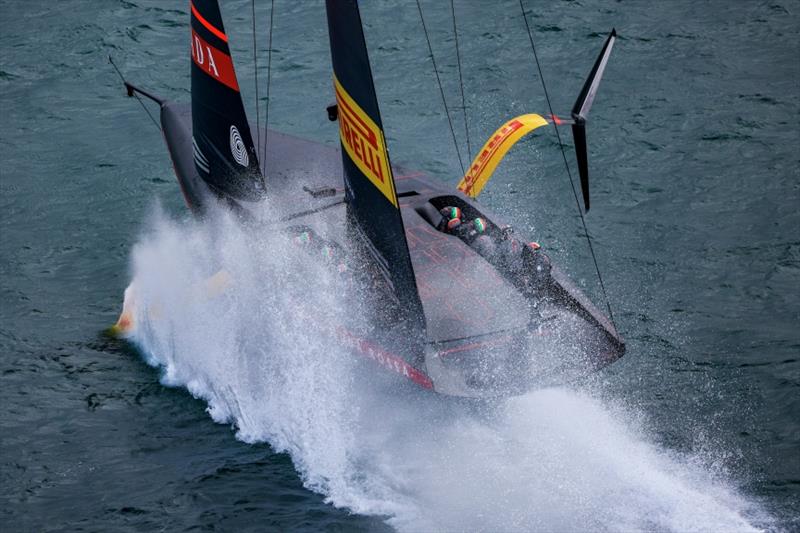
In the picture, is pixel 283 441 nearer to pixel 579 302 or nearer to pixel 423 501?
pixel 423 501

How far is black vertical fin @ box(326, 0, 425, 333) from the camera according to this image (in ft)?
39.0

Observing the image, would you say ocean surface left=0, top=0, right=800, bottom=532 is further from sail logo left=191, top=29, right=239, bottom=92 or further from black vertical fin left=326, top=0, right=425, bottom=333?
sail logo left=191, top=29, right=239, bottom=92

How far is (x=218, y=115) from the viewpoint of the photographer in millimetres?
15844

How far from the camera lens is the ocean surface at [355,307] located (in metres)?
12.9

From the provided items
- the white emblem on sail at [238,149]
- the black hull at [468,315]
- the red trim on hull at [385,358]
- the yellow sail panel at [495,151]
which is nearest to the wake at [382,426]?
the red trim on hull at [385,358]

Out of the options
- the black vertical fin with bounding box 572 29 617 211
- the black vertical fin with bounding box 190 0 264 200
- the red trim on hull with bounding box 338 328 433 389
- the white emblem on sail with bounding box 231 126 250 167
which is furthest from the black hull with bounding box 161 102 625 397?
the black vertical fin with bounding box 572 29 617 211

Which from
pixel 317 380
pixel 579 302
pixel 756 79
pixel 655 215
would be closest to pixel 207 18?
pixel 317 380

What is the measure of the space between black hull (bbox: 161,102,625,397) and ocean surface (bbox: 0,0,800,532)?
651 millimetres

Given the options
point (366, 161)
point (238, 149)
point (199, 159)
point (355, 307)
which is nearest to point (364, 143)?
point (366, 161)

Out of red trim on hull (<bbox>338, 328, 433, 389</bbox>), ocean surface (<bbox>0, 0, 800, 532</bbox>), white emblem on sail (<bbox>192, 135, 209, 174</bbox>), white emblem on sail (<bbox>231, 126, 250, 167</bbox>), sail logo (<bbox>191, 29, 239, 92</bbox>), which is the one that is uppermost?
sail logo (<bbox>191, 29, 239, 92</bbox>)

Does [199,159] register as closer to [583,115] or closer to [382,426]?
[382,426]

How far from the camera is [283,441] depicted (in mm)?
13797

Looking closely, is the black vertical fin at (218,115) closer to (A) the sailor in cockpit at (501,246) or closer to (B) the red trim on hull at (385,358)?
(A) the sailor in cockpit at (501,246)

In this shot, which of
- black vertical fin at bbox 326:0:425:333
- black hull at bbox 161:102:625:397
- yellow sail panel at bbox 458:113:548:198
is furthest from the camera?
yellow sail panel at bbox 458:113:548:198
